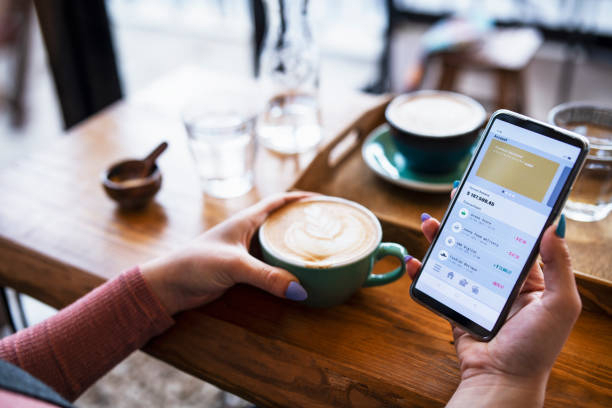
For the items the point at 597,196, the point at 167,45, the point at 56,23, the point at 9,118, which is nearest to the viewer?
the point at 597,196

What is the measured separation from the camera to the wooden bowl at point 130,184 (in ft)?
3.17

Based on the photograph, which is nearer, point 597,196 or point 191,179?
point 597,196

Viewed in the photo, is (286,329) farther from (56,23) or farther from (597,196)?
(56,23)

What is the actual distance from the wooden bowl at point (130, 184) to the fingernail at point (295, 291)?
0.41m

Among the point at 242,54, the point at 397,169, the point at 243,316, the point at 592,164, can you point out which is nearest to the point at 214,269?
the point at 243,316

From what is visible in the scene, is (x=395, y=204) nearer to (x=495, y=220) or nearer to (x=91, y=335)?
(x=495, y=220)

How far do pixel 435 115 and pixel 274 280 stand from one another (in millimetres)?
475

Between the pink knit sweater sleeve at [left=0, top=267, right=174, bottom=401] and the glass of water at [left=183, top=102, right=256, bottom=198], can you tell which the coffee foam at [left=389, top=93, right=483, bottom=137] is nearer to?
the glass of water at [left=183, top=102, right=256, bottom=198]

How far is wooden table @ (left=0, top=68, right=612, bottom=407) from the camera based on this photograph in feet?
2.22

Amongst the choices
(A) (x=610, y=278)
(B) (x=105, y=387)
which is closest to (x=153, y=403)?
(B) (x=105, y=387)

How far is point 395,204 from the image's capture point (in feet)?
3.03

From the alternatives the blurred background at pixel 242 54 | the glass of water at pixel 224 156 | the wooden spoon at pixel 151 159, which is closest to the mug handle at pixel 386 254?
the glass of water at pixel 224 156

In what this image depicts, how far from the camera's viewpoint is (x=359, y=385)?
672 millimetres

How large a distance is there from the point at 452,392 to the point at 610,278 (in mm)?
300
